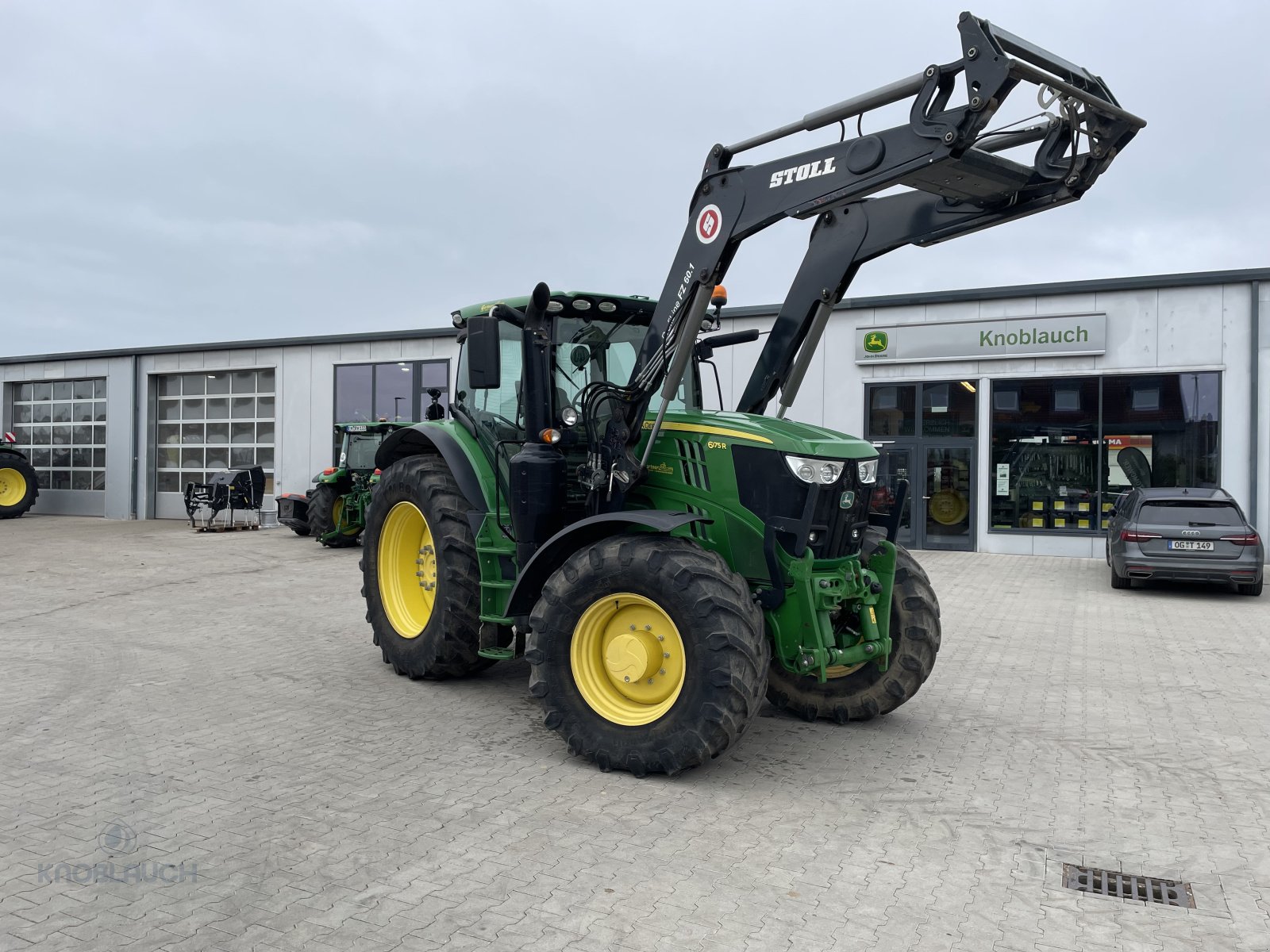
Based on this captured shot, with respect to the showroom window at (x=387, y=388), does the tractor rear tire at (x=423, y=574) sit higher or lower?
lower

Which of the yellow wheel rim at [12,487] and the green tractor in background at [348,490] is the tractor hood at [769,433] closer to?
the green tractor in background at [348,490]

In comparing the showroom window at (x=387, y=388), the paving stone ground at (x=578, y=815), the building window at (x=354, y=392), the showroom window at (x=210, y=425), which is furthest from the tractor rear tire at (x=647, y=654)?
the showroom window at (x=210, y=425)

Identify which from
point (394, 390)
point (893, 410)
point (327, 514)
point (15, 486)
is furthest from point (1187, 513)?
point (15, 486)

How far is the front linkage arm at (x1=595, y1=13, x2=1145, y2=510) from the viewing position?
438 centimetres

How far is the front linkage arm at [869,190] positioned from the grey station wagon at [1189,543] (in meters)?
8.32

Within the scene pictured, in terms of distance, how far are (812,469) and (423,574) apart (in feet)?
10.6

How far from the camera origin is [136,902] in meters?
3.45

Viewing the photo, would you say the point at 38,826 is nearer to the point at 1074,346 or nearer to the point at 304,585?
the point at 304,585

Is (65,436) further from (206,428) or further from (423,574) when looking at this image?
(423,574)

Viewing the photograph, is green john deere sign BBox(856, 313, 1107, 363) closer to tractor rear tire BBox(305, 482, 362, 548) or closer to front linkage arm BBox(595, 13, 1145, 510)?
tractor rear tire BBox(305, 482, 362, 548)

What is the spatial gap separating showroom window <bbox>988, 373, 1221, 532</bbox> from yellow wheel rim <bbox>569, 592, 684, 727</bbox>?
1426 centimetres

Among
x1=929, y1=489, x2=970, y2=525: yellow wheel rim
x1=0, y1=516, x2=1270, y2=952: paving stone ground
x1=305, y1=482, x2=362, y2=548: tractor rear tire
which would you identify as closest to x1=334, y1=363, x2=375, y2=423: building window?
x1=305, y1=482, x2=362, y2=548: tractor rear tire

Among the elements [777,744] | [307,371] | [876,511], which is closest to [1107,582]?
[876,511]

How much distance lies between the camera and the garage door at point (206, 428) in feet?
80.8
